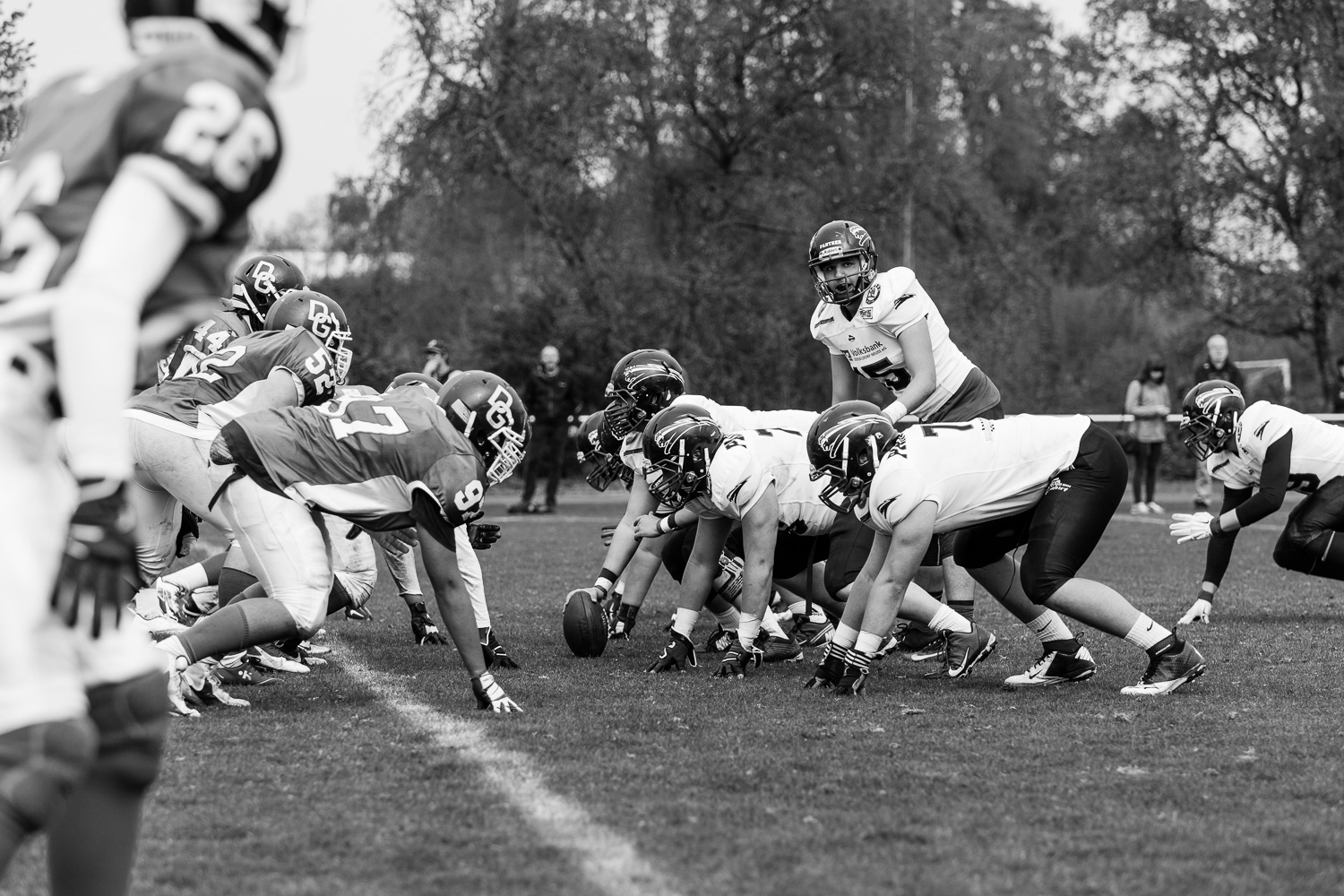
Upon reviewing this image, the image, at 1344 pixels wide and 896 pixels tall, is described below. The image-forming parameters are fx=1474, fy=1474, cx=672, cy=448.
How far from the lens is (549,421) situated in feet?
57.0

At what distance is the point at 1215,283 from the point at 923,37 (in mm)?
6520

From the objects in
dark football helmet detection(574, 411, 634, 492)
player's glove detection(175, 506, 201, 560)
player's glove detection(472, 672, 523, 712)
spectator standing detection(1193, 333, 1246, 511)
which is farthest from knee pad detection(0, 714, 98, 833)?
spectator standing detection(1193, 333, 1246, 511)

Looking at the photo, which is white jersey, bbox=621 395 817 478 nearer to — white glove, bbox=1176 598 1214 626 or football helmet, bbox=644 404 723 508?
football helmet, bbox=644 404 723 508

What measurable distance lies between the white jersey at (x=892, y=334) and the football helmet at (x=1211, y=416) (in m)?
1.56

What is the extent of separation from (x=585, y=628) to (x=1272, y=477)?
3.74 m

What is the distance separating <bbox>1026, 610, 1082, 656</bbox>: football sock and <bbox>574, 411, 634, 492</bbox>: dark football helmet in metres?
2.51

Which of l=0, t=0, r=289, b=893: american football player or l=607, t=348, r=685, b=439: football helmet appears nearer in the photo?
l=0, t=0, r=289, b=893: american football player

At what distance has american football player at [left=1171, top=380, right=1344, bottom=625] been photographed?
775cm

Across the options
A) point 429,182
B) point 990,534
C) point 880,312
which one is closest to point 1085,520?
point 990,534

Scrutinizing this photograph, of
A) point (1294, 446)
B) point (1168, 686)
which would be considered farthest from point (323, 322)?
point (1294, 446)

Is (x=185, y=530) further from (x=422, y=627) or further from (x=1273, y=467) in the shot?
(x=1273, y=467)

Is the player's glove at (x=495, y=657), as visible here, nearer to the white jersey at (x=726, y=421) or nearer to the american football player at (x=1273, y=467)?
the white jersey at (x=726, y=421)

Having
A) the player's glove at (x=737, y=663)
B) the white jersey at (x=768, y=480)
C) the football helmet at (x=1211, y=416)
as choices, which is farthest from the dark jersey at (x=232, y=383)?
the football helmet at (x=1211, y=416)

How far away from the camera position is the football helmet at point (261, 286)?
7.31m
